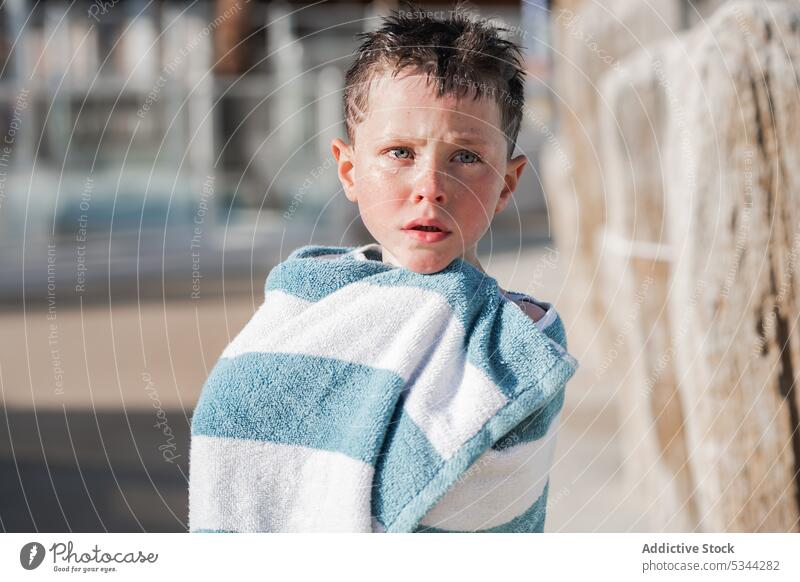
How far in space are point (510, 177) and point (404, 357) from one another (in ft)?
0.82

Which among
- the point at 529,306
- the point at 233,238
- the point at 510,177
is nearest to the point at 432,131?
the point at 510,177

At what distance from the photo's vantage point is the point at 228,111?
805cm

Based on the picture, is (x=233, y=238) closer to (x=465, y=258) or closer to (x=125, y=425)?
(x=125, y=425)

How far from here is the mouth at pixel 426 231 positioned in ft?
3.49

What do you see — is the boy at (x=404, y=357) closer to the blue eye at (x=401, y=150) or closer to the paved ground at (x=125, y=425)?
the blue eye at (x=401, y=150)

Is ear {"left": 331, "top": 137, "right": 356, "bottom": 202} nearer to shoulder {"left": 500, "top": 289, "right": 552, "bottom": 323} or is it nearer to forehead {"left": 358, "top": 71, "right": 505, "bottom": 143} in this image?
forehead {"left": 358, "top": 71, "right": 505, "bottom": 143}

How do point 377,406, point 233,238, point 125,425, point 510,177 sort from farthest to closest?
point 233,238 < point 125,425 < point 510,177 < point 377,406

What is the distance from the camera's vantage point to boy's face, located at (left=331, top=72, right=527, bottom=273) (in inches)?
41.1

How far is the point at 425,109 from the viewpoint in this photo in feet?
3.42

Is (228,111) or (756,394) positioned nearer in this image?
(756,394)

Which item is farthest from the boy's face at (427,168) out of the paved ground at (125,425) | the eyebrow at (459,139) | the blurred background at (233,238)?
the paved ground at (125,425)
